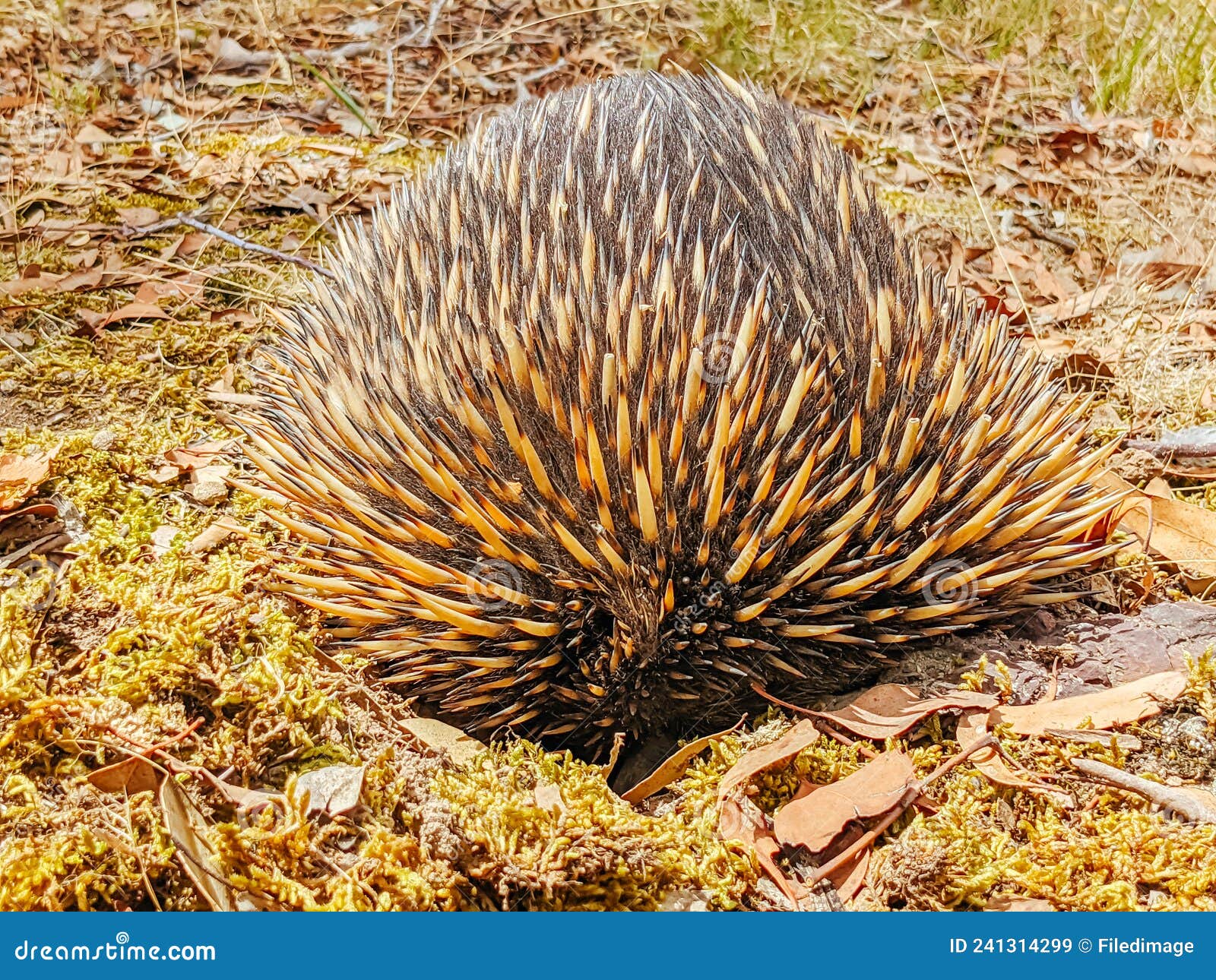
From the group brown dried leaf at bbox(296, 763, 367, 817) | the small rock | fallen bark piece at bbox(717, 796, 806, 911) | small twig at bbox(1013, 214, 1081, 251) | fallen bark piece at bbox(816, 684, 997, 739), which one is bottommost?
the small rock

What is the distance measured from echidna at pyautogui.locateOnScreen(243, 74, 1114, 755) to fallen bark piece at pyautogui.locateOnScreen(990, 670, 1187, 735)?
23cm

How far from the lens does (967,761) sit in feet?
7.12

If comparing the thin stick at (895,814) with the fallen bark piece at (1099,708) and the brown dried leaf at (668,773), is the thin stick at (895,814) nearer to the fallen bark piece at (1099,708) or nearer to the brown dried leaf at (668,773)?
the fallen bark piece at (1099,708)

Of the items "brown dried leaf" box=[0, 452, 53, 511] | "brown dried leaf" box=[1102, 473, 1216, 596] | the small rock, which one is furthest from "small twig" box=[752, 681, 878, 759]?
the small rock

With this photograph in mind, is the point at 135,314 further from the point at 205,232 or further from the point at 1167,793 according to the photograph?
the point at 1167,793

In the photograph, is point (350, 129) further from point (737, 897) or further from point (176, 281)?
point (737, 897)

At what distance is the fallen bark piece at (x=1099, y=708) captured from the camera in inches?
86.4

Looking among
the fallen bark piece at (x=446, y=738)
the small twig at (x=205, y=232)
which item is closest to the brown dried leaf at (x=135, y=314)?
the small twig at (x=205, y=232)

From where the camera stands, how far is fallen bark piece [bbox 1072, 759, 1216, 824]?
1.98 meters

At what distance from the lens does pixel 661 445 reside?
2018 millimetres

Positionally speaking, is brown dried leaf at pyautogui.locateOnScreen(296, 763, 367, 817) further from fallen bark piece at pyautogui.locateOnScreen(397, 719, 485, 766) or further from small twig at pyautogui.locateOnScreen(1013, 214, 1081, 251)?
small twig at pyautogui.locateOnScreen(1013, 214, 1081, 251)

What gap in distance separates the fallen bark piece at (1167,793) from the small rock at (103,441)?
2632 mm

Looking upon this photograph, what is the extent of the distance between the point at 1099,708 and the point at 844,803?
623mm

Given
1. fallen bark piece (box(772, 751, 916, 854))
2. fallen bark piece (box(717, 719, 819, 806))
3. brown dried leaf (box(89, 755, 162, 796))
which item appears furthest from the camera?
fallen bark piece (box(717, 719, 819, 806))
